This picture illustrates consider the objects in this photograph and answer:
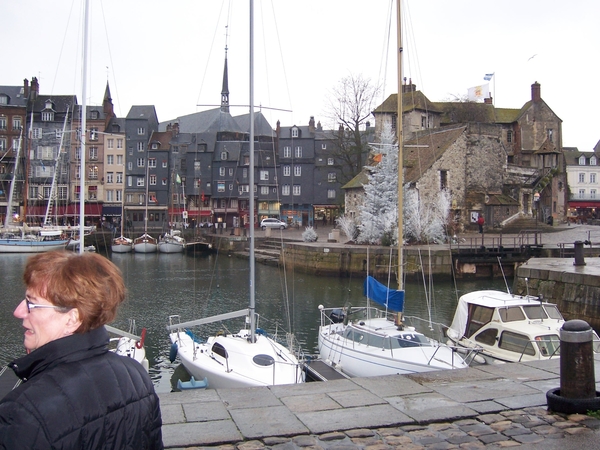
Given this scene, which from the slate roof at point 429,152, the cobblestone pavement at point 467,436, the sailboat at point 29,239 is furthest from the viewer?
the sailboat at point 29,239

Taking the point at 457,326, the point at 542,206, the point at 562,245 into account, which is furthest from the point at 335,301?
the point at 542,206

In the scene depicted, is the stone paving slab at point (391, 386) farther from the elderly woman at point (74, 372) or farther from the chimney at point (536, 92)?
the chimney at point (536, 92)

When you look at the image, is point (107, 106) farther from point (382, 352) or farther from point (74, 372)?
point (74, 372)

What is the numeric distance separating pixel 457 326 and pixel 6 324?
52.5ft

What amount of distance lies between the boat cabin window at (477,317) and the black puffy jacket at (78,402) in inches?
511

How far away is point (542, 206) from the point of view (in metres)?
54.0

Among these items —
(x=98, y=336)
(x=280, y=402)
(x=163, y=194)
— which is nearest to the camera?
(x=98, y=336)

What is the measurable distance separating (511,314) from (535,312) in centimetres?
63

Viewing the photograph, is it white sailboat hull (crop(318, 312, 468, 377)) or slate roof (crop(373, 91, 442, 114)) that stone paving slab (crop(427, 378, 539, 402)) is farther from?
slate roof (crop(373, 91, 442, 114))

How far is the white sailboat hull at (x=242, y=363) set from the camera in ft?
39.0

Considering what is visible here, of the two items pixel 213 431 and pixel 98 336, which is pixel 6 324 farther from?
pixel 98 336

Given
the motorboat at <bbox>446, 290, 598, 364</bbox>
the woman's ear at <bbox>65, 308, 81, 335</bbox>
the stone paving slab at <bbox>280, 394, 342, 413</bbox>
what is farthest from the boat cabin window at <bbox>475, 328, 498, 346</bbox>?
the woman's ear at <bbox>65, 308, 81, 335</bbox>

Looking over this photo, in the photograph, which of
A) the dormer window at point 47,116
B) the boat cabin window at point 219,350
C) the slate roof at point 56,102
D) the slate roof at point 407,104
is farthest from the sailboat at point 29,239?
the boat cabin window at point 219,350

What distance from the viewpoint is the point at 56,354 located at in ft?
7.97
